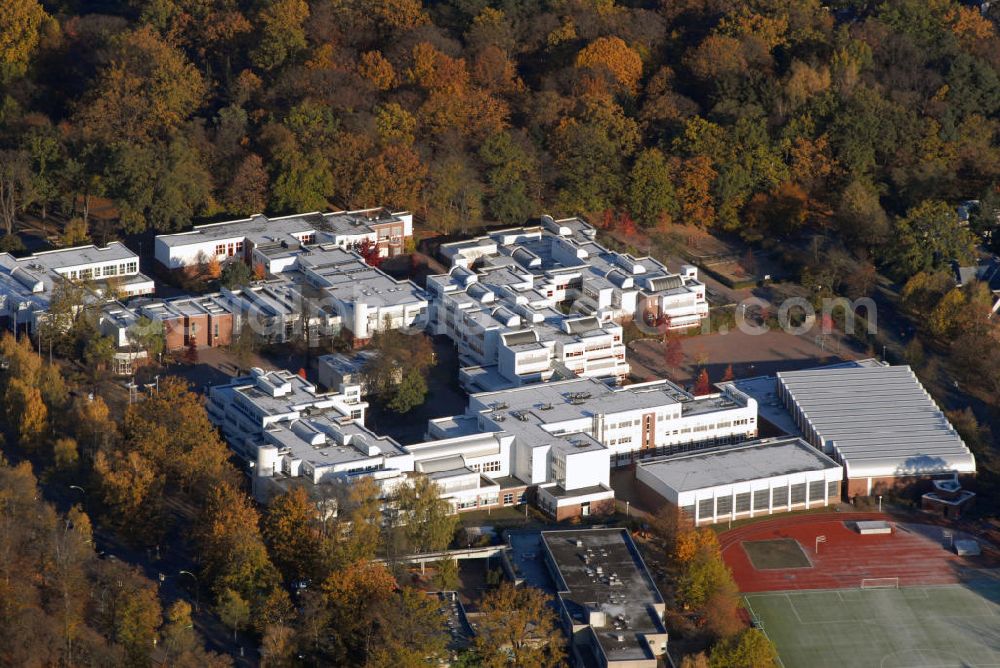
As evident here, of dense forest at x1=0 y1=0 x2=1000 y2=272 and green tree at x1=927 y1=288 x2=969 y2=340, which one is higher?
dense forest at x1=0 y1=0 x2=1000 y2=272

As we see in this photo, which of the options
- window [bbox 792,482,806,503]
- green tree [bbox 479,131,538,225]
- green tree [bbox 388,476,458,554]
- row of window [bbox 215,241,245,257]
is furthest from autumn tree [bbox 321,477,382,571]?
green tree [bbox 479,131,538,225]

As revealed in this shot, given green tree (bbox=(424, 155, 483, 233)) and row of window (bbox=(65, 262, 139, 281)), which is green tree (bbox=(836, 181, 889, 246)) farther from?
row of window (bbox=(65, 262, 139, 281))

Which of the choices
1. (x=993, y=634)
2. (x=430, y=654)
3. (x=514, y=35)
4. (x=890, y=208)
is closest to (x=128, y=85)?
(x=514, y=35)

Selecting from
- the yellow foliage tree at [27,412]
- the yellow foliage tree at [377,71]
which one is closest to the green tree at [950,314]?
Result: the yellow foliage tree at [377,71]

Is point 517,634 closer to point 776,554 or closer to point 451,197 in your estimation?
point 776,554

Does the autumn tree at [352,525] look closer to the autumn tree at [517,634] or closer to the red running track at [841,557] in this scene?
the autumn tree at [517,634]

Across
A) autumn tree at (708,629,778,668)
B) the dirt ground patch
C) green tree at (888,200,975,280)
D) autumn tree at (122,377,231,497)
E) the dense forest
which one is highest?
the dense forest
